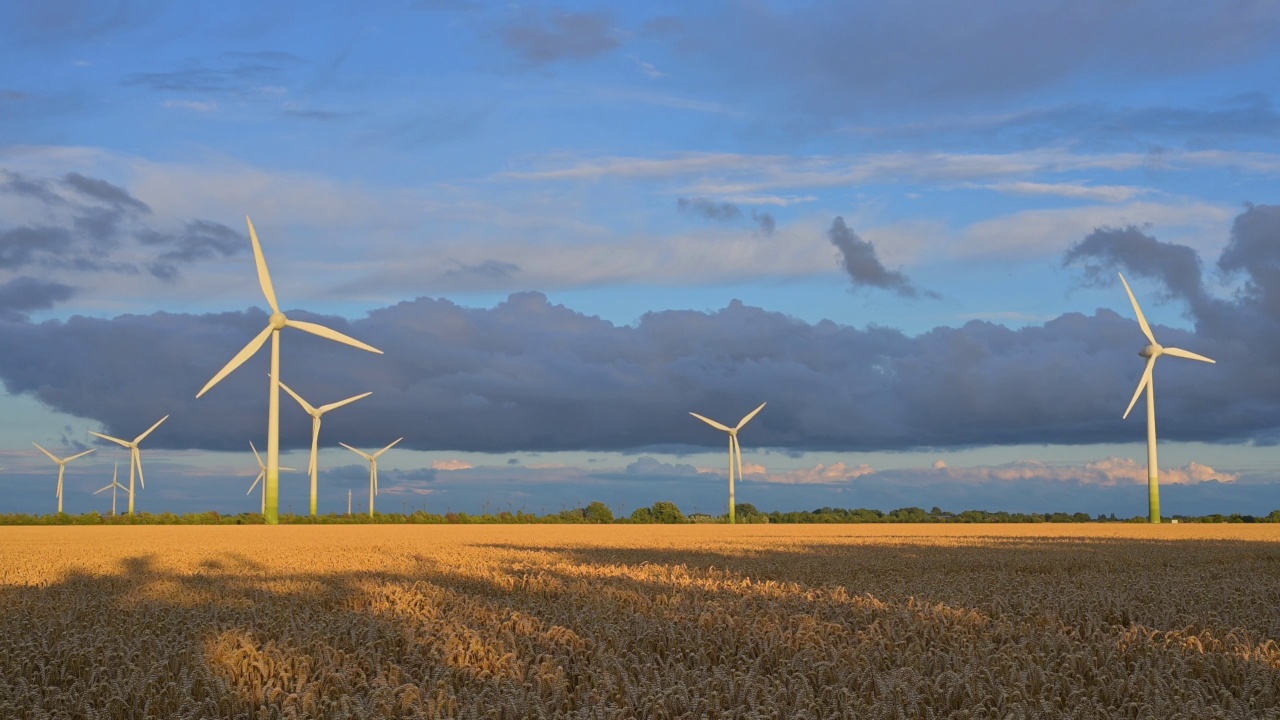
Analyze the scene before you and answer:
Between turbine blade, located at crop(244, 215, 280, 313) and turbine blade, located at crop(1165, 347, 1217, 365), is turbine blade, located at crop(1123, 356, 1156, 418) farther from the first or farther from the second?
turbine blade, located at crop(244, 215, 280, 313)

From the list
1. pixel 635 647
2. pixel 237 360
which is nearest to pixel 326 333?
pixel 237 360

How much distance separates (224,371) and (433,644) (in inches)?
2307

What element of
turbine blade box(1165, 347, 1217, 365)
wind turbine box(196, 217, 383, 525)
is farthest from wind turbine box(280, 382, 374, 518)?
turbine blade box(1165, 347, 1217, 365)

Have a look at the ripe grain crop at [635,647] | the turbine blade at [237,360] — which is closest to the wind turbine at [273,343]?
the turbine blade at [237,360]

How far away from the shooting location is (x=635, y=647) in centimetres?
1148

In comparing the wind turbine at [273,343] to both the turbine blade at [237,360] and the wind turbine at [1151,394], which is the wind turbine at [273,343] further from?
the wind turbine at [1151,394]

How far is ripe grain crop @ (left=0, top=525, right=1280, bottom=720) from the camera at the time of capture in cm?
877

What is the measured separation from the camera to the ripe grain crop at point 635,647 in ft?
28.8

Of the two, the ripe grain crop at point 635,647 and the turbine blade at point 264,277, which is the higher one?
the turbine blade at point 264,277

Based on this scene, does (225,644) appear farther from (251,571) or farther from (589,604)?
(251,571)

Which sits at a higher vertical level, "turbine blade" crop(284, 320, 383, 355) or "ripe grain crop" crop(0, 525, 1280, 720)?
"turbine blade" crop(284, 320, 383, 355)

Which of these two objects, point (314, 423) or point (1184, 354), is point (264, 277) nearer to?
point (314, 423)

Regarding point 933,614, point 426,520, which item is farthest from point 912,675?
point 426,520

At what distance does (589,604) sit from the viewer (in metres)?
15.0
